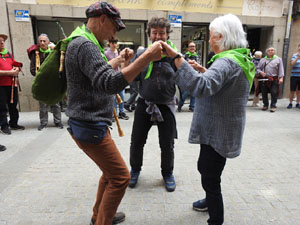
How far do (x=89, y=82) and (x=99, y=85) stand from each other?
0.69ft

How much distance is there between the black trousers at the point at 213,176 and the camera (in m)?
1.96

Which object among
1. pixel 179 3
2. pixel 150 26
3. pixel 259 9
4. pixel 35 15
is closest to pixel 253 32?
pixel 259 9

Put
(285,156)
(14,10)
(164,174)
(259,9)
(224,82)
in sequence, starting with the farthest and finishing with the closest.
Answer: (259,9) → (14,10) → (285,156) → (164,174) → (224,82)

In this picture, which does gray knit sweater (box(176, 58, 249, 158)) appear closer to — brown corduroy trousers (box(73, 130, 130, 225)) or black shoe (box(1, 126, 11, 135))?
brown corduroy trousers (box(73, 130, 130, 225))

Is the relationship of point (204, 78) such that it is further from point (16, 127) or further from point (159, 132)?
point (16, 127)

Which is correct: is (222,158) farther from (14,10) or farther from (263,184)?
(14,10)

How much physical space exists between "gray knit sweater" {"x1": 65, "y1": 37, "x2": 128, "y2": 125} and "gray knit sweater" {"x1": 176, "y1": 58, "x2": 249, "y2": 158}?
47 cm

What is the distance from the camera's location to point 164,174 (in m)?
3.04

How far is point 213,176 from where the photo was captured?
6.48 ft

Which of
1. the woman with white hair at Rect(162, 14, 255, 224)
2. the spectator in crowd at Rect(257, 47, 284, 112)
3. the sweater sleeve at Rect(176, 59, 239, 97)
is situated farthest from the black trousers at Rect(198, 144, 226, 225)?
the spectator in crowd at Rect(257, 47, 284, 112)

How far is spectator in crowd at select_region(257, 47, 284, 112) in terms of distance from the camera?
7496mm

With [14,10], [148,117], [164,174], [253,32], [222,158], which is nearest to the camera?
[222,158]

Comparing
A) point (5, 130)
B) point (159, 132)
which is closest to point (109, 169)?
point (159, 132)

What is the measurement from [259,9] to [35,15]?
7866 mm
